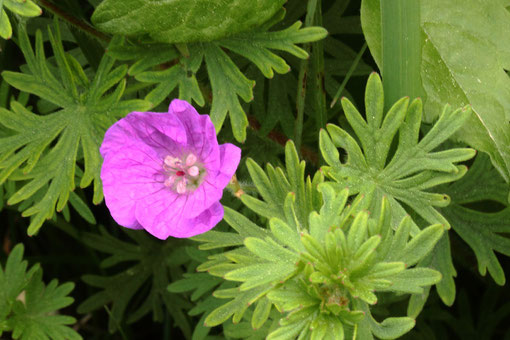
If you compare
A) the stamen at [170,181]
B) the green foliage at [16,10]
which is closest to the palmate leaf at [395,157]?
the stamen at [170,181]

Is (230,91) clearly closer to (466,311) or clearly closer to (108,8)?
Answer: (108,8)

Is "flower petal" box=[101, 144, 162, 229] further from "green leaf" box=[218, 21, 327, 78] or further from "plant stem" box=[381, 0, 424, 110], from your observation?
"plant stem" box=[381, 0, 424, 110]

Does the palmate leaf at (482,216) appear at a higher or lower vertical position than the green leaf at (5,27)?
lower

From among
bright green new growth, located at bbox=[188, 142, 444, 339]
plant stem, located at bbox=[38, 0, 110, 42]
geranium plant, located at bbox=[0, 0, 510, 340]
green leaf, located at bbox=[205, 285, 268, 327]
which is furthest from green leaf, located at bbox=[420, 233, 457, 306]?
plant stem, located at bbox=[38, 0, 110, 42]

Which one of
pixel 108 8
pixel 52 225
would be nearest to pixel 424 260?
pixel 108 8

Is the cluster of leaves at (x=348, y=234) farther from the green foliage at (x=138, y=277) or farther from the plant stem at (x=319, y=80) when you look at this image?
the green foliage at (x=138, y=277)

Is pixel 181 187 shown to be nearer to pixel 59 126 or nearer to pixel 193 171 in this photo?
pixel 193 171
